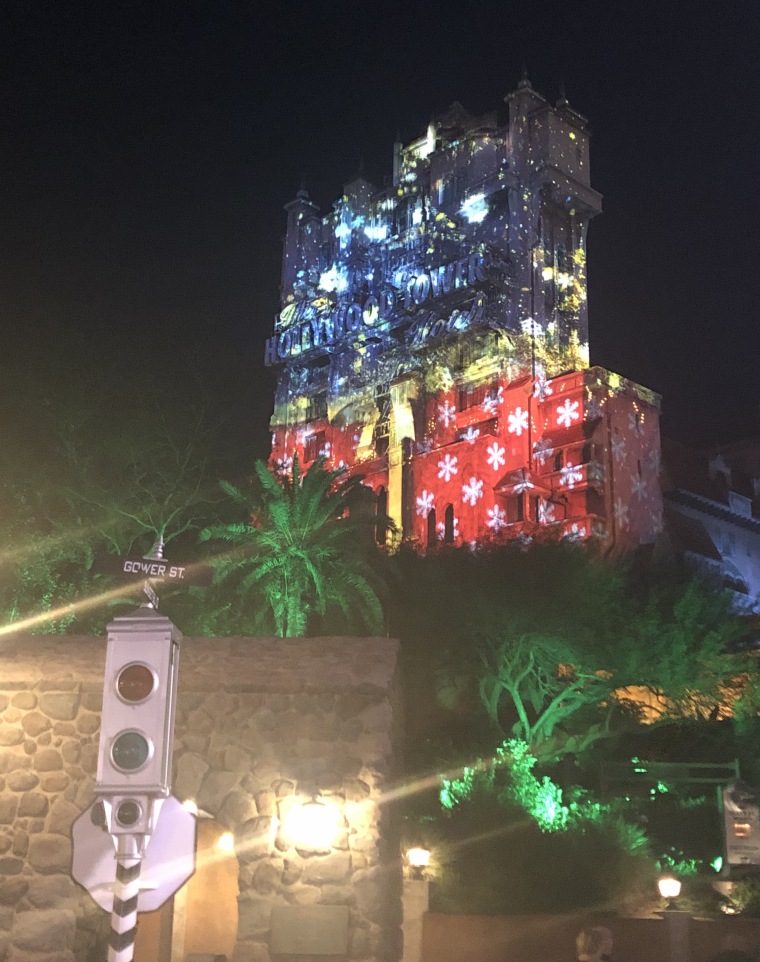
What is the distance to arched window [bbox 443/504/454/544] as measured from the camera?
3459cm

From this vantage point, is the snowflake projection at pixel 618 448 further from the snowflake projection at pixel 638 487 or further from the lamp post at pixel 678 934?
the lamp post at pixel 678 934

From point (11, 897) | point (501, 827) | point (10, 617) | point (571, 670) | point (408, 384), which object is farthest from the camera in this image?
point (408, 384)

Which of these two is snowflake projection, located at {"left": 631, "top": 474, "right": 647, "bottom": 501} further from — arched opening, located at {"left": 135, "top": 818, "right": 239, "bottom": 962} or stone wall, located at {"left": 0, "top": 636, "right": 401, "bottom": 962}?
stone wall, located at {"left": 0, "top": 636, "right": 401, "bottom": 962}

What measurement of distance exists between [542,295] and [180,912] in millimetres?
27524

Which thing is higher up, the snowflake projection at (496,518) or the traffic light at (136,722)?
the snowflake projection at (496,518)

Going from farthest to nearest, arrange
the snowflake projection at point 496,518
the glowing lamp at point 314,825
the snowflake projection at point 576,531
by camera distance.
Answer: the snowflake projection at point 496,518, the snowflake projection at point 576,531, the glowing lamp at point 314,825

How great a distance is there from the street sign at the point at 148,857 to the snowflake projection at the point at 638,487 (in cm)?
2735

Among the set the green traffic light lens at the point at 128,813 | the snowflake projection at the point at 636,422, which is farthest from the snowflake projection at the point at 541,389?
the green traffic light lens at the point at 128,813

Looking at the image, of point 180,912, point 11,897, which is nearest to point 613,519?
point 180,912

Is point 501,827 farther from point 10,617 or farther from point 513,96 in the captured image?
A: point 513,96

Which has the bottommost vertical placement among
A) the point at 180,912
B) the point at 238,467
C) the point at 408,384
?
the point at 180,912

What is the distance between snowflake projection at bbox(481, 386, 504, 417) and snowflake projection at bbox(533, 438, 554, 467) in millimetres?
2124

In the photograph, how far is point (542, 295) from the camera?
3484 centimetres

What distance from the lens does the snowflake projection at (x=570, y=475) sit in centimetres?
3092
